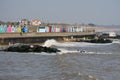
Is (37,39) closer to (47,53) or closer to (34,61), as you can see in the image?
(47,53)

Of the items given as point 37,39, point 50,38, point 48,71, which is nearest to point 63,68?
point 48,71

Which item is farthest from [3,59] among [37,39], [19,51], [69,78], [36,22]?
[36,22]

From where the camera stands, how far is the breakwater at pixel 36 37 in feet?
190

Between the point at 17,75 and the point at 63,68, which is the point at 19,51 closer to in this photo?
the point at 63,68

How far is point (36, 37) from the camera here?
6619 centimetres

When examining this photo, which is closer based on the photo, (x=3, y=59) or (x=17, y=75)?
(x=17, y=75)

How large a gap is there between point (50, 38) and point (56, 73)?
47.5m

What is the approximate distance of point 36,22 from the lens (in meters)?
122

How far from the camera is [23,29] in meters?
74.8

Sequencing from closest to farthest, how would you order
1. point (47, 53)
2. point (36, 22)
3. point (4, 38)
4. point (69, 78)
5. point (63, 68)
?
point (69, 78), point (63, 68), point (47, 53), point (4, 38), point (36, 22)

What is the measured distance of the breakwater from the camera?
57981mm

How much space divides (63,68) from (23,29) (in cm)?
4615

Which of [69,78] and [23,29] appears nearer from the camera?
[69,78]

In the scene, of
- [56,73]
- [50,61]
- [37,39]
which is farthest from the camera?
[37,39]
